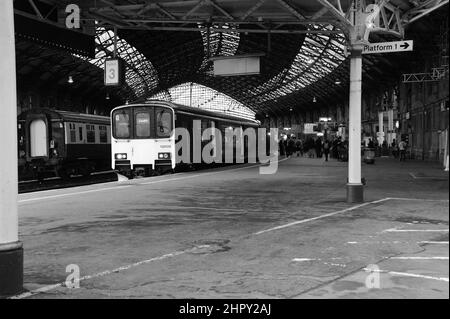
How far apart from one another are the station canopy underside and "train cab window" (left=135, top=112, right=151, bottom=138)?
3.24 meters

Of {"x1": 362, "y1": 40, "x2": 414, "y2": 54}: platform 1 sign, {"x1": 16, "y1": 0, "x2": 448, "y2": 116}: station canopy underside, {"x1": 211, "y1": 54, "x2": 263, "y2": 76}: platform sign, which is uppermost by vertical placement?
{"x1": 16, "y1": 0, "x2": 448, "y2": 116}: station canopy underside

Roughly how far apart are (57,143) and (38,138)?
145cm

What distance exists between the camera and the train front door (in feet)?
79.1

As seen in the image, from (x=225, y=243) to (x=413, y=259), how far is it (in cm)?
263

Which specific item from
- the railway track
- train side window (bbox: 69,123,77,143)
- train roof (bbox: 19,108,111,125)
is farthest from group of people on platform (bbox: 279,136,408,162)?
train side window (bbox: 69,123,77,143)

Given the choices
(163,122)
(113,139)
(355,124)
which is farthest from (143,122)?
(355,124)

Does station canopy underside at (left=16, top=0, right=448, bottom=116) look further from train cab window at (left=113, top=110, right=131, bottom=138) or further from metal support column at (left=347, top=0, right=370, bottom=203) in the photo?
train cab window at (left=113, top=110, right=131, bottom=138)

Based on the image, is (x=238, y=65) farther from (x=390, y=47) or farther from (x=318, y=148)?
(x=318, y=148)

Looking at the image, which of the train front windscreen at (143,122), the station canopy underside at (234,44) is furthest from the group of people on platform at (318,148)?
the train front windscreen at (143,122)

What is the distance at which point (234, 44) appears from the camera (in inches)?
2077

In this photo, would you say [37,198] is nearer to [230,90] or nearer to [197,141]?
[197,141]

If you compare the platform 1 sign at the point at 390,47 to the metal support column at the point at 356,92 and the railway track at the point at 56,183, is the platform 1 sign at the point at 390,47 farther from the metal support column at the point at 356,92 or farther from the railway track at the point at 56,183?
the railway track at the point at 56,183

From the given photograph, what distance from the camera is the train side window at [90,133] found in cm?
2575
